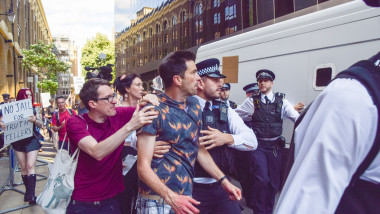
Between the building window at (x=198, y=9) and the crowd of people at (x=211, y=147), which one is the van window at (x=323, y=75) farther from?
the building window at (x=198, y=9)

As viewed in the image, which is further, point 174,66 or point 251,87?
point 251,87

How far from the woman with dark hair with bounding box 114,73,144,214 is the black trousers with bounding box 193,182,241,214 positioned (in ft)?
2.75

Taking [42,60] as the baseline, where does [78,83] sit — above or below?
below

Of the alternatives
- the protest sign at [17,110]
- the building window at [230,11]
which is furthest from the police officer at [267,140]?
the building window at [230,11]

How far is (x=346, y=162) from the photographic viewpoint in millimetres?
885

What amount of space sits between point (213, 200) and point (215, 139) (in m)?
0.57

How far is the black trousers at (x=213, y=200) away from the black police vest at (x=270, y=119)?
2505 millimetres

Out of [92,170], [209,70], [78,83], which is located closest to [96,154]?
[92,170]

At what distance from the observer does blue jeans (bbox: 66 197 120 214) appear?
2751mm

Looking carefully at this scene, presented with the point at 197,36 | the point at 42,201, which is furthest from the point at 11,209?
the point at 197,36

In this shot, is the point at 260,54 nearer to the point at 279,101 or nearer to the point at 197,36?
the point at 279,101

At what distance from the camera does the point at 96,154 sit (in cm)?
261

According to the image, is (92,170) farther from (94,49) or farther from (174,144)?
(94,49)

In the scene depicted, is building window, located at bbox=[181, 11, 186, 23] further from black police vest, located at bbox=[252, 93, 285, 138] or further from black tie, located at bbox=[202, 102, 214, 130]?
black tie, located at bbox=[202, 102, 214, 130]
